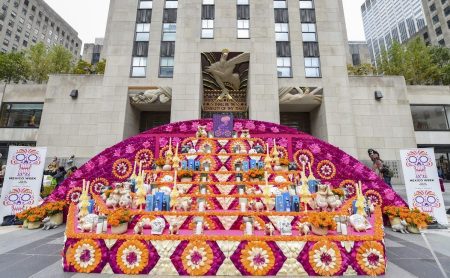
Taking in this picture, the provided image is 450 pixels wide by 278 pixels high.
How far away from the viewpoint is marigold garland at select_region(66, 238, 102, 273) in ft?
13.8

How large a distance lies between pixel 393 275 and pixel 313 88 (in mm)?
19270

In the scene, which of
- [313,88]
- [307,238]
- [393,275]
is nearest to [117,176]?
[307,238]

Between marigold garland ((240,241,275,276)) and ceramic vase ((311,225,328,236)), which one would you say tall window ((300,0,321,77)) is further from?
marigold garland ((240,241,275,276))

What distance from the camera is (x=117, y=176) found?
9.68 m

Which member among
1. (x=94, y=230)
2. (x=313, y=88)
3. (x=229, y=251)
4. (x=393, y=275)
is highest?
(x=313, y=88)

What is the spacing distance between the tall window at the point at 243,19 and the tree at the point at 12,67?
27797mm

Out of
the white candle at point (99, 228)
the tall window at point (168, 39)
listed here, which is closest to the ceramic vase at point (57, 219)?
the white candle at point (99, 228)

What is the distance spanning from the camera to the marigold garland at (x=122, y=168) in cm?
973

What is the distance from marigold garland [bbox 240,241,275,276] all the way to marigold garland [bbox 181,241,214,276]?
0.62 m

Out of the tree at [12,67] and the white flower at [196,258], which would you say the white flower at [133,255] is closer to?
the white flower at [196,258]

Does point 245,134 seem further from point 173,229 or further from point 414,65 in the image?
point 414,65

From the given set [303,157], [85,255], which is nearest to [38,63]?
[303,157]

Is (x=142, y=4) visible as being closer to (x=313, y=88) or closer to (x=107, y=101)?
(x=107, y=101)

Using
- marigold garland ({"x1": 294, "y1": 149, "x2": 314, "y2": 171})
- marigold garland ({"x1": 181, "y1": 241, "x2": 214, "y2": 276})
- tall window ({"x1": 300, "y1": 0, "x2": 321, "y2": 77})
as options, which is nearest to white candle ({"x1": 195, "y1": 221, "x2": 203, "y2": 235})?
marigold garland ({"x1": 181, "y1": 241, "x2": 214, "y2": 276})
